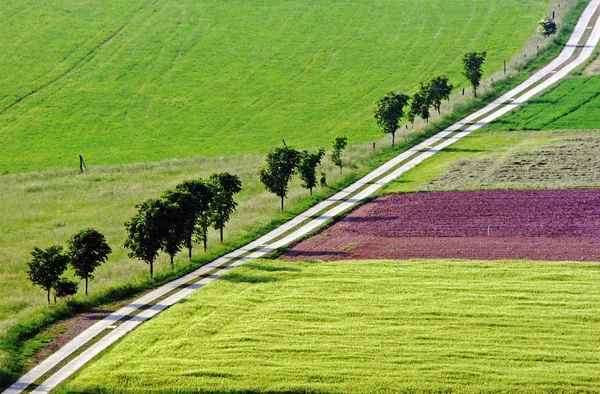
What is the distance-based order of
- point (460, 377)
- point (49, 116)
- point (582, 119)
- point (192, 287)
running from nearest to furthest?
point (460, 377), point (192, 287), point (582, 119), point (49, 116)

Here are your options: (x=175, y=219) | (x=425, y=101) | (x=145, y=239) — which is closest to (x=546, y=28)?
(x=425, y=101)

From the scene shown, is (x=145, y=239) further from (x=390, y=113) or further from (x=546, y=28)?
(x=546, y=28)

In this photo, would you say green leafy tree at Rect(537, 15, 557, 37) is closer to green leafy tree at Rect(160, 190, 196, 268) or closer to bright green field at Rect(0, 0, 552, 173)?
bright green field at Rect(0, 0, 552, 173)

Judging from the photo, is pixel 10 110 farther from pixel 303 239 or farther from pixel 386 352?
pixel 386 352

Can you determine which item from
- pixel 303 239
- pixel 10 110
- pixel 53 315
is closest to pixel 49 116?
pixel 10 110

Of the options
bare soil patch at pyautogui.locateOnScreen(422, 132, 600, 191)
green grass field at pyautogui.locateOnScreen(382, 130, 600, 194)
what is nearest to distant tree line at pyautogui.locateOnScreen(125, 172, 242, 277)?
green grass field at pyautogui.locateOnScreen(382, 130, 600, 194)

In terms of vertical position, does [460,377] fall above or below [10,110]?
below
